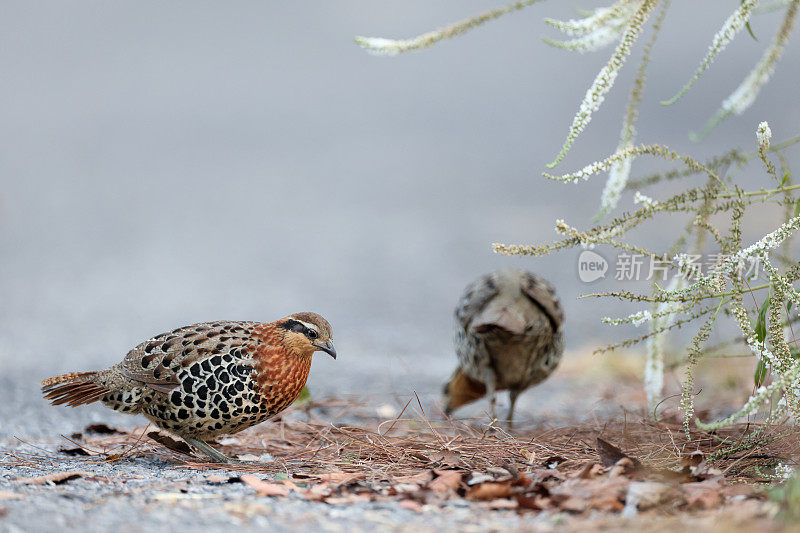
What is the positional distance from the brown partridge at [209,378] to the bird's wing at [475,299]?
5.37 ft

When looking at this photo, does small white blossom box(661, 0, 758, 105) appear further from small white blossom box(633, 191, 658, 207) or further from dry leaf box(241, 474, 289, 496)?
dry leaf box(241, 474, 289, 496)

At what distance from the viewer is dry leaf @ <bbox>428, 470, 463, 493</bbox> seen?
2.72m

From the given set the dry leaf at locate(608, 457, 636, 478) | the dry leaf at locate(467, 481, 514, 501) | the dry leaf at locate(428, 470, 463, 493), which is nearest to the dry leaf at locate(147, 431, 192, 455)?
the dry leaf at locate(428, 470, 463, 493)

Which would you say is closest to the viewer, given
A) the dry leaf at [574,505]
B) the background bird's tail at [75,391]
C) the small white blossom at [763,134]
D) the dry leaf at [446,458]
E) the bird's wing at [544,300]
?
the dry leaf at [574,505]

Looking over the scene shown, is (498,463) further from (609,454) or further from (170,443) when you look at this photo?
(170,443)

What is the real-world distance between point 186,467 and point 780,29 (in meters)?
3.19

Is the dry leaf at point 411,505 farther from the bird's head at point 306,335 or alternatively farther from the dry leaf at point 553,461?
the bird's head at point 306,335

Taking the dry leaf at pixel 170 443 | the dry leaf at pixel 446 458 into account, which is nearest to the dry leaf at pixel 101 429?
the dry leaf at pixel 170 443

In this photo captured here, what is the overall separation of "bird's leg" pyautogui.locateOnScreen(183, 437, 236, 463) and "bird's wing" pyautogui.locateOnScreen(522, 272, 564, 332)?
224 cm

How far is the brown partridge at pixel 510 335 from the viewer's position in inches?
192

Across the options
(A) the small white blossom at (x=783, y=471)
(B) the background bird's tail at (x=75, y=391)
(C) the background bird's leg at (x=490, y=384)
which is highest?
(B) the background bird's tail at (x=75, y=391)

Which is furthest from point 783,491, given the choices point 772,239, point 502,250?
point 502,250

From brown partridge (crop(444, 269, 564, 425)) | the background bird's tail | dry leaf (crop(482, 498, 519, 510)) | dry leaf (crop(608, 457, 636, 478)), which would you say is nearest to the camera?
dry leaf (crop(482, 498, 519, 510))

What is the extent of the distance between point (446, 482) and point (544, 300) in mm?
2506
